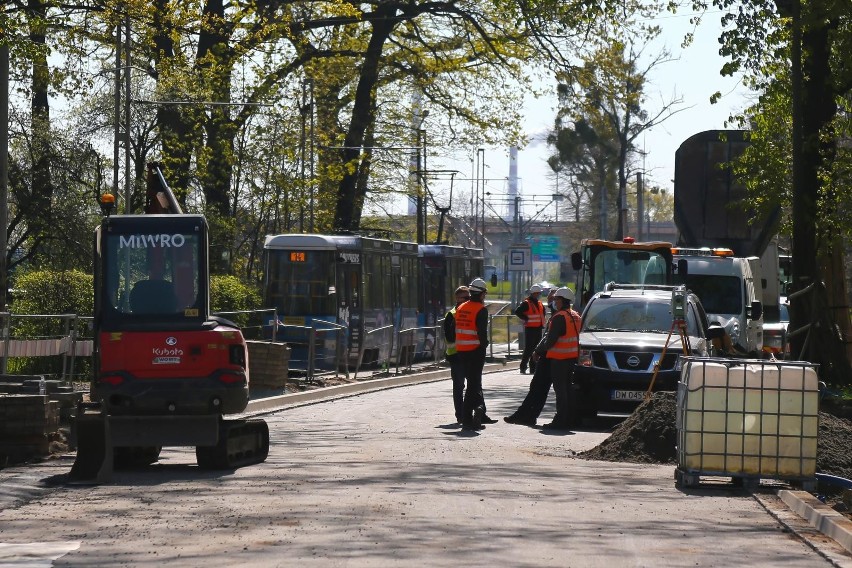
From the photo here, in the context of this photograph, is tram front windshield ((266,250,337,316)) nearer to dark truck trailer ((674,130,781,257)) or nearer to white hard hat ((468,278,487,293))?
dark truck trailer ((674,130,781,257))

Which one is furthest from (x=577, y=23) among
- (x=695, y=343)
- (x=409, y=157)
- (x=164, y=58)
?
(x=409, y=157)

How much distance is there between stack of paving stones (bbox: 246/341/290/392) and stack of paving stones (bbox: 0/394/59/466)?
9439 mm

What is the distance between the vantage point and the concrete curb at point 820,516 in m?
9.90

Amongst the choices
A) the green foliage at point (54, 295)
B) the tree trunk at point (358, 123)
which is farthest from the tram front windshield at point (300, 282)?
the tree trunk at point (358, 123)

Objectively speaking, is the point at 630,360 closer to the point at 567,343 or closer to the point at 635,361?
the point at 635,361

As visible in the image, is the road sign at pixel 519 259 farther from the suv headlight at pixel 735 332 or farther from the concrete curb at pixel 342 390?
the suv headlight at pixel 735 332

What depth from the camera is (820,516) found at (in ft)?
35.1

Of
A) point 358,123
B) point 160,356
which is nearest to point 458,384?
point 160,356

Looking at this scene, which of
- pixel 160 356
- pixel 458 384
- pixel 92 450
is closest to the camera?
pixel 92 450

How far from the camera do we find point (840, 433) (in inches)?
599

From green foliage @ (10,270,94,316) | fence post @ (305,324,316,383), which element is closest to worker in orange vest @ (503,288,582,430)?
fence post @ (305,324,316,383)

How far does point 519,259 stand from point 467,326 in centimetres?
2750

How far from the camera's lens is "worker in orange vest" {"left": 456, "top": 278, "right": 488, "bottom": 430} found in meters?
19.1

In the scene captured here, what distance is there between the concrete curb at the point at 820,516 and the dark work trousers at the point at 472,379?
6.99 meters
